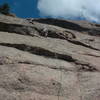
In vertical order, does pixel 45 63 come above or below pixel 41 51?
below

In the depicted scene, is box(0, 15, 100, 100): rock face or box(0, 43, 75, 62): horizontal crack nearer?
box(0, 15, 100, 100): rock face

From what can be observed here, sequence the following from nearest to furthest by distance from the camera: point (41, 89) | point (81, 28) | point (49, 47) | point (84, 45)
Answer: point (41, 89)
point (49, 47)
point (84, 45)
point (81, 28)

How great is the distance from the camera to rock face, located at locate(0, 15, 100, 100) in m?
10.9

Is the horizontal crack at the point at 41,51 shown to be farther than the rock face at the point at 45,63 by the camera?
Yes

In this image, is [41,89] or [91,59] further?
[91,59]

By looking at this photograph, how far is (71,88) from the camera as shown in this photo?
11617mm

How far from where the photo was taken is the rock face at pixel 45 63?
1093 centimetres

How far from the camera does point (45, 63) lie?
1323 centimetres

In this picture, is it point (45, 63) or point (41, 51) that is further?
point (41, 51)

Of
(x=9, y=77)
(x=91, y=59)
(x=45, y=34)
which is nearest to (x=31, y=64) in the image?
(x=9, y=77)

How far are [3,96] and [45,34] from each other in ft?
27.1

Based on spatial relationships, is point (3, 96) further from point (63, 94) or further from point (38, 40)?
point (38, 40)

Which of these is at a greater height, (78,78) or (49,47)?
(49,47)

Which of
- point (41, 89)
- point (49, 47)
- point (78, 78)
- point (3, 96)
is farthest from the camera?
point (49, 47)
